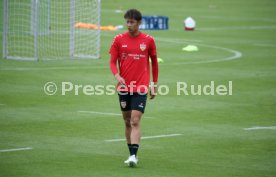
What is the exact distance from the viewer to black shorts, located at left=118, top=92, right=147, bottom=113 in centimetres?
1273

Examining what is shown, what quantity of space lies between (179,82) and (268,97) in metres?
3.51

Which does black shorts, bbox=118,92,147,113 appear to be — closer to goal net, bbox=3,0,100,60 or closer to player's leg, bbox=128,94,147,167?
player's leg, bbox=128,94,147,167

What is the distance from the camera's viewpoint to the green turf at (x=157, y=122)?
491 inches

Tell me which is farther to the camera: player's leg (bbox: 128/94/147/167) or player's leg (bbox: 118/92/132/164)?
player's leg (bbox: 118/92/132/164)

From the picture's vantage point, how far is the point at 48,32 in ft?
115

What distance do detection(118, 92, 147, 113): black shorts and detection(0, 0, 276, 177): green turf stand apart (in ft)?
2.91

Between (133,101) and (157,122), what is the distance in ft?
13.8

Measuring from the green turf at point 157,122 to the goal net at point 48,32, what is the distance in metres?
1.10

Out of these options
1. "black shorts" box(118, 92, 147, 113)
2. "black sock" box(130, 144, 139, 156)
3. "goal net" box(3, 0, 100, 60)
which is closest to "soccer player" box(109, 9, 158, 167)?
"black shorts" box(118, 92, 147, 113)

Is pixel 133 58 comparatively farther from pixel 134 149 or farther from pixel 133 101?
pixel 134 149

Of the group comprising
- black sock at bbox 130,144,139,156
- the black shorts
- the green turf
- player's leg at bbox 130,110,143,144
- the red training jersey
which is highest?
the red training jersey

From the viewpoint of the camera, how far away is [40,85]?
22188mm

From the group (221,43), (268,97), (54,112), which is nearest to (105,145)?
(54,112)

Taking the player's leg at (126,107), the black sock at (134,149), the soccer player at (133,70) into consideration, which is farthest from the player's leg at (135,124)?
the player's leg at (126,107)
